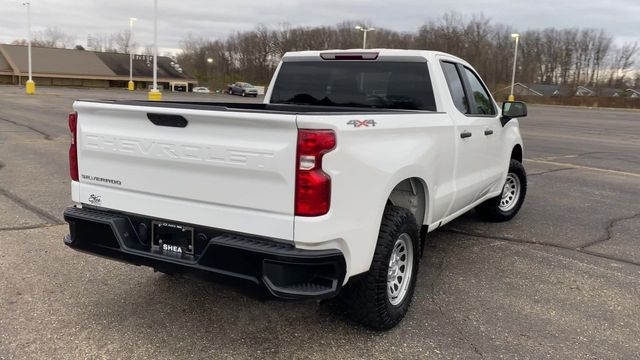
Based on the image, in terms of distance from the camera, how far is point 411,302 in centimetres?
403

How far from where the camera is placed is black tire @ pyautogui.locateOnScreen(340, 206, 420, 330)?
132 inches

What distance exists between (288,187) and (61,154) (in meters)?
9.32

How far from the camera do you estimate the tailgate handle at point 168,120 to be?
312 centimetres

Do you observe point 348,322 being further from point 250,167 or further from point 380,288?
point 250,167

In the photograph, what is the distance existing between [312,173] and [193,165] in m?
0.74

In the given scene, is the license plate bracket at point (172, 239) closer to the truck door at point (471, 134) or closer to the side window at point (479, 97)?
the truck door at point (471, 134)

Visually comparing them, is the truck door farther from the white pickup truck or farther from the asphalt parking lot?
the asphalt parking lot

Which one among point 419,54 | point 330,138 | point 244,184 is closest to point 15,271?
point 244,184

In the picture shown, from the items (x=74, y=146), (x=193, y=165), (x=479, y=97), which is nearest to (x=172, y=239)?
(x=193, y=165)

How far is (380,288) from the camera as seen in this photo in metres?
3.40

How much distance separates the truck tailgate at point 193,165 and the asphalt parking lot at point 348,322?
53 cm

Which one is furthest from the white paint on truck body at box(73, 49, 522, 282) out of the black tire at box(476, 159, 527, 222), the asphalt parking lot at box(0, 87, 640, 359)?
the black tire at box(476, 159, 527, 222)

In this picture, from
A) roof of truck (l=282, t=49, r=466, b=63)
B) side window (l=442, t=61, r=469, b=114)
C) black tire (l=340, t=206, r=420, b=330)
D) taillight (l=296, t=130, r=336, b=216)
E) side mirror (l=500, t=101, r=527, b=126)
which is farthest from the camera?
side mirror (l=500, t=101, r=527, b=126)

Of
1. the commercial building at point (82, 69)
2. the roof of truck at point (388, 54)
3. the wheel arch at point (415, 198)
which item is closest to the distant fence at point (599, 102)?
the commercial building at point (82, 69)
